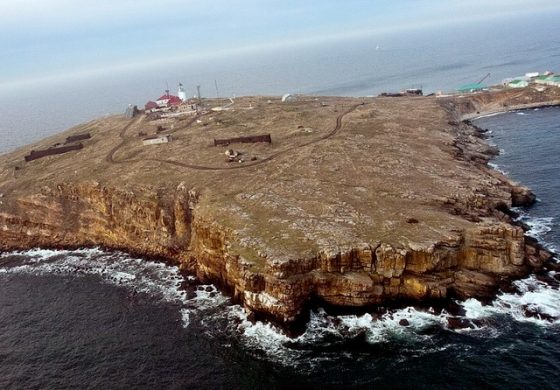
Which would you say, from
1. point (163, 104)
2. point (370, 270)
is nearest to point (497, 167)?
point (370, 270)

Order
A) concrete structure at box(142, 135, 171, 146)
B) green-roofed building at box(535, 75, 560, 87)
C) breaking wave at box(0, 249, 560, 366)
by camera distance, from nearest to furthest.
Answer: breaking wave at box(0, 249, 560, 366) < concrete structure at box(142, 135, 171, 146) < green-roofed building at box(535, 75, 560, 87)

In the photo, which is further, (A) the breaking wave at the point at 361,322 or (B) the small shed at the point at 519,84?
(B) the small shed at the point at 519,84

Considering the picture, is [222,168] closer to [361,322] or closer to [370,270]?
[370,270]

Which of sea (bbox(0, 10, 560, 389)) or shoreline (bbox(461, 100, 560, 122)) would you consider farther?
shoreline (bbox(461, 100, 560, 122))

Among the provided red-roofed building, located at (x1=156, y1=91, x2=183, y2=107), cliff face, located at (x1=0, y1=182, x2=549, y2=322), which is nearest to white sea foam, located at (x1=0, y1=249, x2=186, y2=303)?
cliff face, located at (x1=0, y1=182, x2=549, y2=322)

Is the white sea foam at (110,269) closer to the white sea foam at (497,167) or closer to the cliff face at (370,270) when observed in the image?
the cliff face at (370,270)

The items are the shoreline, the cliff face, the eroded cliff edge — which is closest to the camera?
the cliff face

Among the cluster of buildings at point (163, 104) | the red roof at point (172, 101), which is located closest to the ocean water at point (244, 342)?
the cluster of buildings at point (163, 104)

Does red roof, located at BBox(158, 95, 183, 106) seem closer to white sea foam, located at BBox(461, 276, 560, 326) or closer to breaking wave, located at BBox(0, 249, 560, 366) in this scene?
breaking wave, located at BBox(0, 249, 560, 366)

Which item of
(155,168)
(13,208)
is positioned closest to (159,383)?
(155,168)
